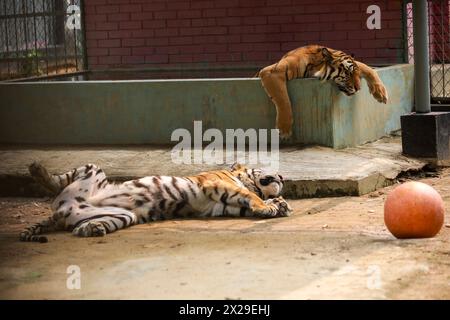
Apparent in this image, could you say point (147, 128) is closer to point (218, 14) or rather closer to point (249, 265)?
point (218, 14)

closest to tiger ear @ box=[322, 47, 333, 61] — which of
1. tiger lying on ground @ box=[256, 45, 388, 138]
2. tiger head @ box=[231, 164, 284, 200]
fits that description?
tiger lying on ground @ box=[256, 45, 388, 138]

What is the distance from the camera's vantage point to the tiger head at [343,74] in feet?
32.2

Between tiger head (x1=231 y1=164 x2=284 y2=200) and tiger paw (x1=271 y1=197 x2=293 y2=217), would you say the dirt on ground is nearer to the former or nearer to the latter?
tiger paw (x1=271 y1=197 x2=293 y2=217)

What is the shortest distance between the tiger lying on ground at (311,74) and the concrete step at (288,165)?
0.43 m

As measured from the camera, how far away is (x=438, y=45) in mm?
12742

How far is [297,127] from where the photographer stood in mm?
9742

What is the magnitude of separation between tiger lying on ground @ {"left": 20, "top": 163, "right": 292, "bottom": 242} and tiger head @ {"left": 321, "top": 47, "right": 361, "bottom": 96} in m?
2.00

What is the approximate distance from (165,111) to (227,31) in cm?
271

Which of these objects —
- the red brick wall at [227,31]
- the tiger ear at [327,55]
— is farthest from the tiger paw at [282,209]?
the red brick wall at [227,31]

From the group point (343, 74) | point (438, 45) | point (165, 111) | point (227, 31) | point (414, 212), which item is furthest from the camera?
point (438, 45)

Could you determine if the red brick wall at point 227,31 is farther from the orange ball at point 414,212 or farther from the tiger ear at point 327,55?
the orange ball at point 414,212

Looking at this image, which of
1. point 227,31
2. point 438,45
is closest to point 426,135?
point 438,45

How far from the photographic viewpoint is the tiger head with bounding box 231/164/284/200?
816cm

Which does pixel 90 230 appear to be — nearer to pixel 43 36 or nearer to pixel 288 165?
pixel 288 165
